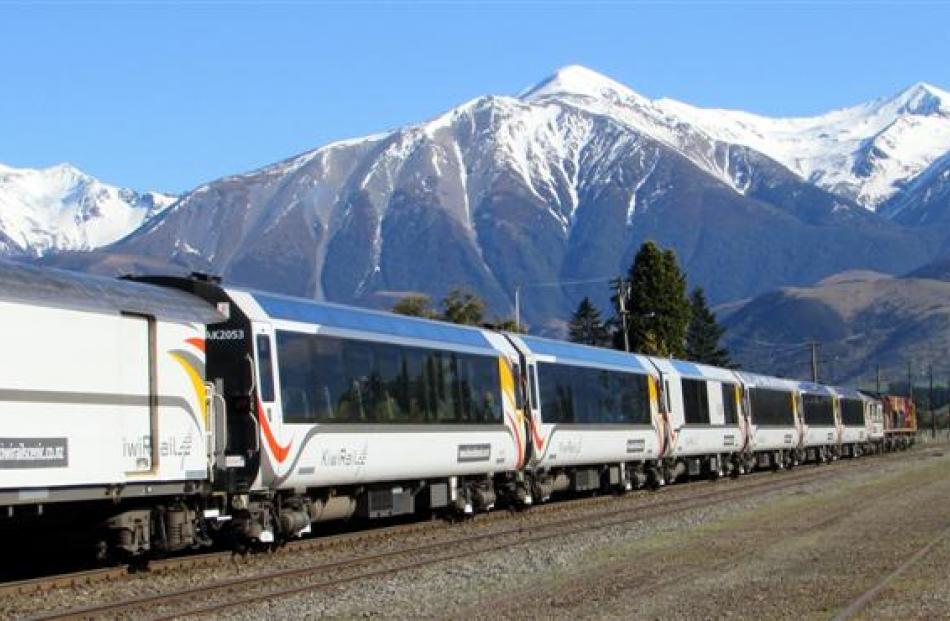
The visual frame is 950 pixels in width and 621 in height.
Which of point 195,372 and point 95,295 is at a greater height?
point 95,295

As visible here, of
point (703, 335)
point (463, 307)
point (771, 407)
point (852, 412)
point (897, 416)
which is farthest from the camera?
point (703, 335)

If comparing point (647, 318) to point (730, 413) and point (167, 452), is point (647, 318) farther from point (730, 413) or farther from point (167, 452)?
point (167, 452)

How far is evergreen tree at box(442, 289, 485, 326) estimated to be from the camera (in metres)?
97.5

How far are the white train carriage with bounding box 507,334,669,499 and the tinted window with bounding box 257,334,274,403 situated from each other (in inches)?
458

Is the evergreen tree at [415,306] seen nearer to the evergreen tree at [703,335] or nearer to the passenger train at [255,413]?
the evergreen tree at [703,335]

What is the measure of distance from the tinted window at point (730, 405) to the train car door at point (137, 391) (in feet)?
110

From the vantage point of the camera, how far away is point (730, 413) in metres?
51.1

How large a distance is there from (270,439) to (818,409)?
50371mm

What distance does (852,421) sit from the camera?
78938 millimetres

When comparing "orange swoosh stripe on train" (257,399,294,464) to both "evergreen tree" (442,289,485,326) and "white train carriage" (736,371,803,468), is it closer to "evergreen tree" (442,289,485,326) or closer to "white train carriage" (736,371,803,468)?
"white train carriage" (736,371,803,468)

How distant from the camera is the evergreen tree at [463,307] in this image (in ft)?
320

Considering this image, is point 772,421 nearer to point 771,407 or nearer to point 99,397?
point 771,407

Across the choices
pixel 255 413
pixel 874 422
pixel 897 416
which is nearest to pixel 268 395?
pixel 255 413

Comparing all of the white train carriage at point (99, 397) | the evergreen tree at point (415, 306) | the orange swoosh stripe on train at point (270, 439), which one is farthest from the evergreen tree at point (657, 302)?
the white train carriage at point (99, 397)
